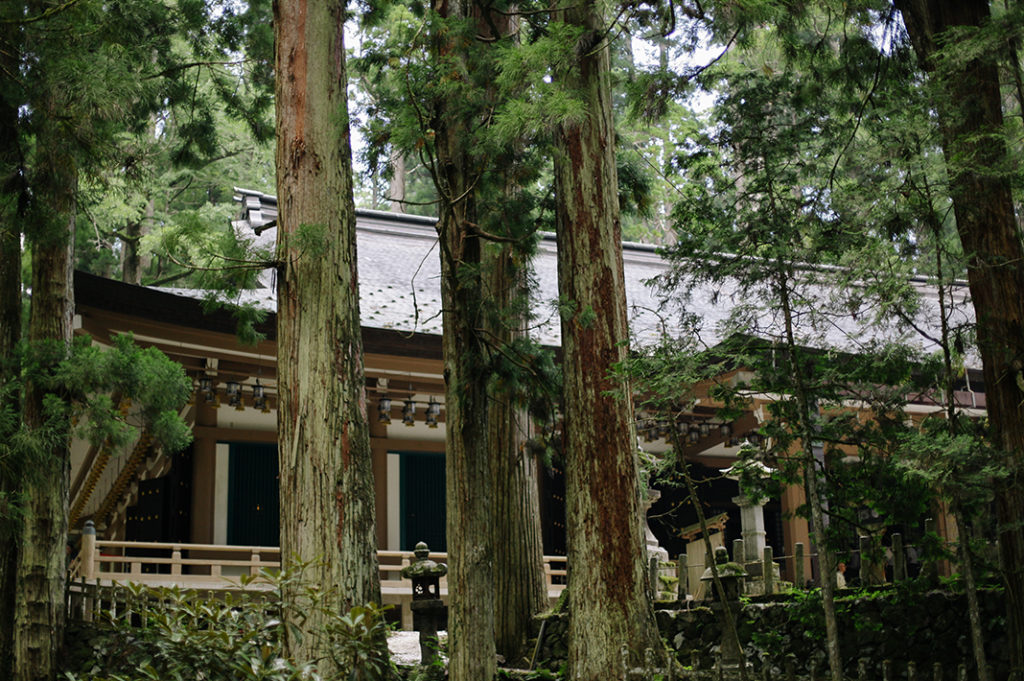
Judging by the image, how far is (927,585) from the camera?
7.45 m

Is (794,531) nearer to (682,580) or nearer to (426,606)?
(682,580)

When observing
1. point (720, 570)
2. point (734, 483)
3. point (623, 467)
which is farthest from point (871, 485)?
point (734, 483)

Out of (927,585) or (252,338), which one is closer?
(927,585)

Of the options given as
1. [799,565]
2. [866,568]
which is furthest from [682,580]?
[866,568]

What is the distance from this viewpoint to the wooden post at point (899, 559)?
301 inches

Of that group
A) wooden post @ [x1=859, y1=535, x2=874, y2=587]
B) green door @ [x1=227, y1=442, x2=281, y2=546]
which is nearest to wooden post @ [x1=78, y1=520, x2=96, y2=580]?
green door @ [x1=227, y1=442, x2=281, y2=546]

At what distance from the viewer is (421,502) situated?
15156 mm

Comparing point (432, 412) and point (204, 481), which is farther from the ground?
point (432, 412)

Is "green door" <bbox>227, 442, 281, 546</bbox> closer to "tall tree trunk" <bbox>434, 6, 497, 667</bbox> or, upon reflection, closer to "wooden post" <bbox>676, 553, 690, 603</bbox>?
"wooden post" <bbox>676, 553, 690, 603</bbox>

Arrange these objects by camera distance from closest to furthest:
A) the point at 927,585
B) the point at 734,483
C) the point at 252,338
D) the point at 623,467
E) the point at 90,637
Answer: the point at 623,467
the point at 927,585
the point at 252,338
the point at 90,637
the point at 734,483

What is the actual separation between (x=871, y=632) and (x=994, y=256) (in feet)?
9.91

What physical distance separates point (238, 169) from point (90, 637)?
48.6ft

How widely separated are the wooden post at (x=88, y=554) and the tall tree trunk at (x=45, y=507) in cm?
198

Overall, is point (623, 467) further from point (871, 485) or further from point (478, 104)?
point (478, 104)
